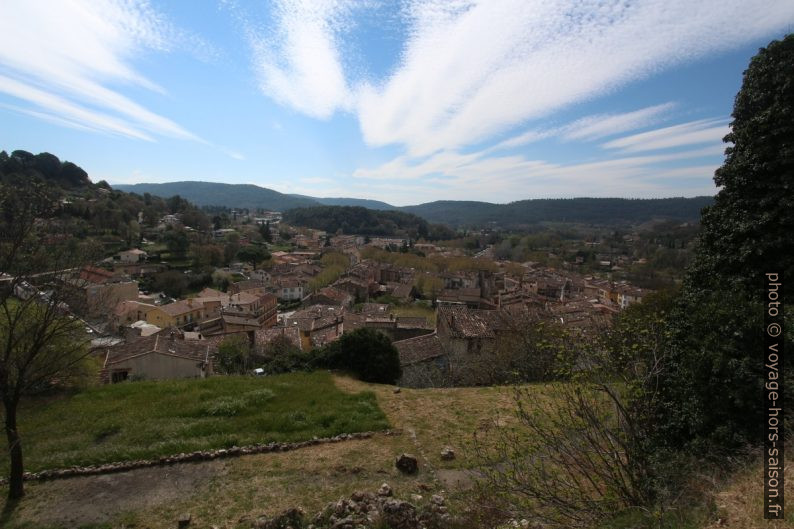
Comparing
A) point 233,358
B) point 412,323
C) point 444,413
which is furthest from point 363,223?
point 444,413

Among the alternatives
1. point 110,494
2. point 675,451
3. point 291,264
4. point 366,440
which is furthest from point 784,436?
point 291,264

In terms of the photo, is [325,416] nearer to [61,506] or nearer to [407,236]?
[61,506]

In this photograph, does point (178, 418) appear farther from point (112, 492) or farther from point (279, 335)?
point (279, 335)

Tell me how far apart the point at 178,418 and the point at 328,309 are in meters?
29.4

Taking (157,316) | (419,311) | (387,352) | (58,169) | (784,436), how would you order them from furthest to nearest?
(58,169) → (419,311) → (157,316) → (387,352) → (784,436)

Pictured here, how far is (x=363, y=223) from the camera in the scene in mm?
155500

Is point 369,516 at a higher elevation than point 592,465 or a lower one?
lower

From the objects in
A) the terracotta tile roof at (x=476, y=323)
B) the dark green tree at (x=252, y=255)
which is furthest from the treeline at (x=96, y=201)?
the terracotta tile roof at (x=476, y=323)

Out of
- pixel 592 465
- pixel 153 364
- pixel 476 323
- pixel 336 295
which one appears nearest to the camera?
pixel 592 465

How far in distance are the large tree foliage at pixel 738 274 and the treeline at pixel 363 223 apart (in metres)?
135

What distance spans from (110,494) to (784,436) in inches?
455

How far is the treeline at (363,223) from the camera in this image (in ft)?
488

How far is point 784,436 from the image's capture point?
5.29 m

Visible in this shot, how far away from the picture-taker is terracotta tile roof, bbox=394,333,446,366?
20391 mm
